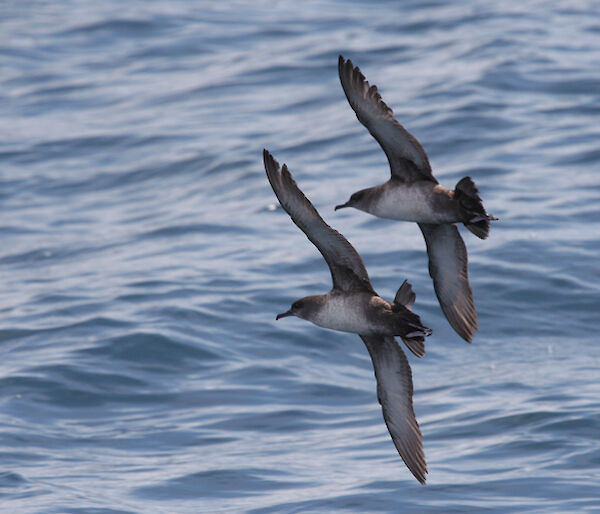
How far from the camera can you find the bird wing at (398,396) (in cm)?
827

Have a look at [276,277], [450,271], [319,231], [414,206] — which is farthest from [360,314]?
[276,277]

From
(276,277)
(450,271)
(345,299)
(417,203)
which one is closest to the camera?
(345,299)

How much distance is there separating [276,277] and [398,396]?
6.19 m

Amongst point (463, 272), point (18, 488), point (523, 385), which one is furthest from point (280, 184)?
point (523, 385)

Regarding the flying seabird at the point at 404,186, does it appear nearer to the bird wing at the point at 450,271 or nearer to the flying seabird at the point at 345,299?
the bird wing at the point at 450,271

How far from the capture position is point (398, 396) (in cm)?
843

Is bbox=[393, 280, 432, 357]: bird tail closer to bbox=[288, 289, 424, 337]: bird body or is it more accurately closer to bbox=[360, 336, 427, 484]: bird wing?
bbox=[288, 289, 424, 337]: bird body

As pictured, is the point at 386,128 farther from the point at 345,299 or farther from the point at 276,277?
the point at 276,277

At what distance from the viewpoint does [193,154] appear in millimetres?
19703

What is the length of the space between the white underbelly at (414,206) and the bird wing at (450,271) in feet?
2.81

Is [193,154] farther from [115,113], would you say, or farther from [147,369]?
[147,369]

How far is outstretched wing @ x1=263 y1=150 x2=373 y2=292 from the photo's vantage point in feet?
23.1

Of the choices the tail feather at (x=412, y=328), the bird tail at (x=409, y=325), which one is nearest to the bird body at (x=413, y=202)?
the bird tail at (x=409, y=325)

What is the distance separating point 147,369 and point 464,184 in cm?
657
